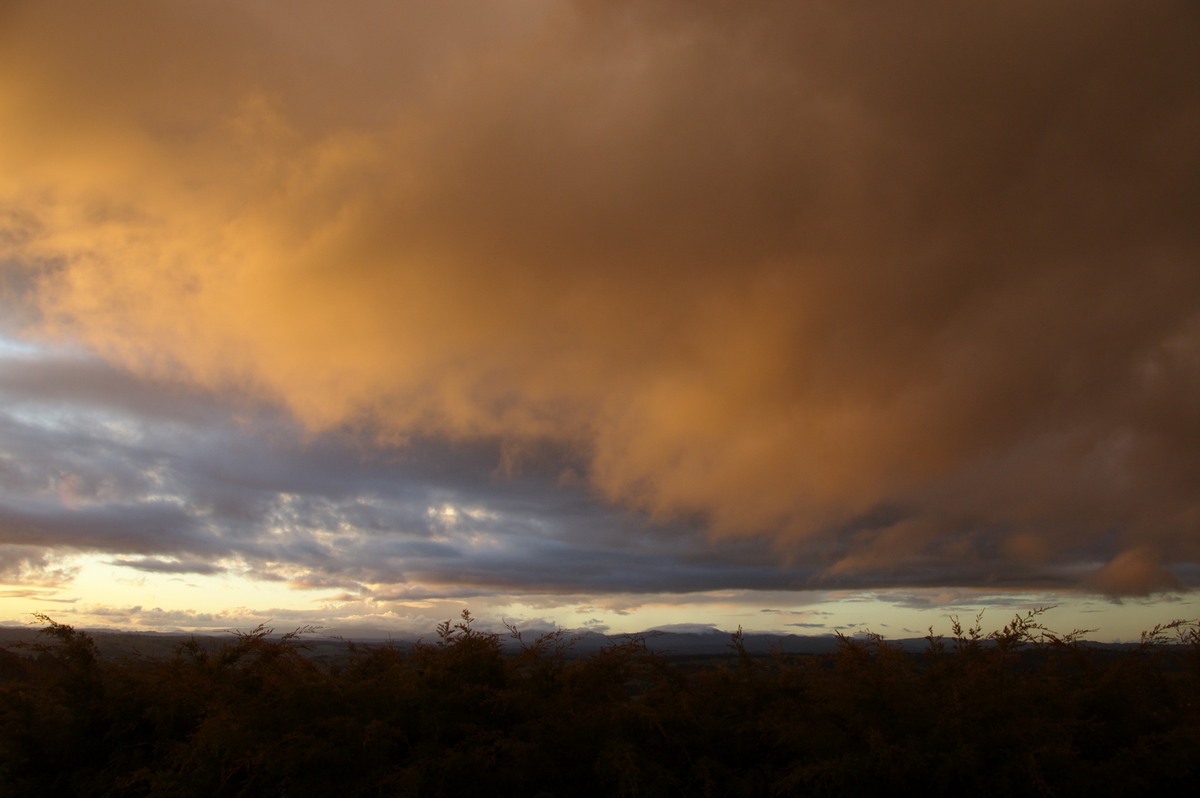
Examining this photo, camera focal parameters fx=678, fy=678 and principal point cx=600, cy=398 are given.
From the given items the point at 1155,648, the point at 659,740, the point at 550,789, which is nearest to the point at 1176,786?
the point at 1155,648

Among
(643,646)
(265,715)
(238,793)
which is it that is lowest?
(238,793)

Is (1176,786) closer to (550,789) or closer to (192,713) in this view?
(550,789)

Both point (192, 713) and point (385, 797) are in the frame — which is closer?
point (385, 797)

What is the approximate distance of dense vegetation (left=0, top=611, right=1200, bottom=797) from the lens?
7.05 m

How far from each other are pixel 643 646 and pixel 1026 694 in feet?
14.4

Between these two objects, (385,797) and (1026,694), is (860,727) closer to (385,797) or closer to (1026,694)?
(1026,694)

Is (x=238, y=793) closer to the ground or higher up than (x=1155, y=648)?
closer to the ground

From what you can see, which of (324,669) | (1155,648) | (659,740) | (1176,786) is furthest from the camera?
(324,669)

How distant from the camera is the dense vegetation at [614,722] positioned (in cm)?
705

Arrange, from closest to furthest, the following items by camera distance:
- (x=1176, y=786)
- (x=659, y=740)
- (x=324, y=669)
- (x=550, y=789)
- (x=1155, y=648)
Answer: (x=1176, y=786) < (x=550, y=789) < (x=659, y=740) < (x=1155, y=648) < (x=324, y=669)

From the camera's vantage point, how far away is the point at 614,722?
7797 millimetres

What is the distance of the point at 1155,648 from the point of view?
8.62m

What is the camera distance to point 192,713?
877cm

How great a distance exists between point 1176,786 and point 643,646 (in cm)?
576
